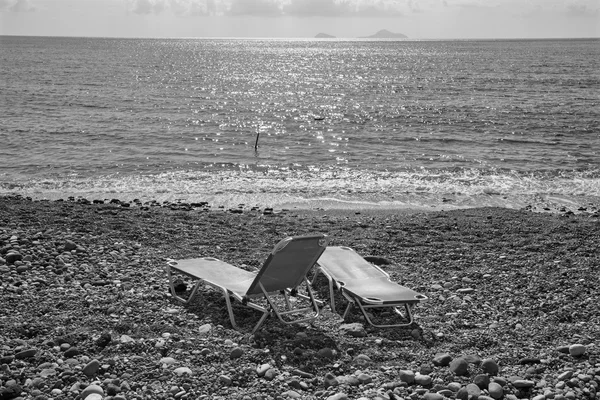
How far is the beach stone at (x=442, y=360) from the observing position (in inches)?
219

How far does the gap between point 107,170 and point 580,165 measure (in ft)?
48.9

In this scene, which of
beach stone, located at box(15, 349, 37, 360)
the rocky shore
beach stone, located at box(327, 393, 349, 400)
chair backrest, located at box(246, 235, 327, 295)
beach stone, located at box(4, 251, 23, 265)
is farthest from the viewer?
beach stone, located at box(4, 251, 23, 265)

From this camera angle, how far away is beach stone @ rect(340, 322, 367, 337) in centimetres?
637

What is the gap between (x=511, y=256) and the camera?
929 centimetres

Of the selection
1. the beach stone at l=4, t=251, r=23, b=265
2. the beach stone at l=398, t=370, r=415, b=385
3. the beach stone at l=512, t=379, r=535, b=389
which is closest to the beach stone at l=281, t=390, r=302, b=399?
the beach stone at l=398, t=370, r=415, b=385

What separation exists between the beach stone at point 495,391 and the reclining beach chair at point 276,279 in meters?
2.05

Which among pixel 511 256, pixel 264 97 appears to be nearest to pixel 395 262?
pixel 511 256

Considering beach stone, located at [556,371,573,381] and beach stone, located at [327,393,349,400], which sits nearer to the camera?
beach stone, located at [327,393,349,400]

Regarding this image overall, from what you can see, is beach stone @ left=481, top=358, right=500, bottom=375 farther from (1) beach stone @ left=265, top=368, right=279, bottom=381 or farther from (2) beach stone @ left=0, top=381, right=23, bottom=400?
(2) beach stone @ left=0, top=381, right=23, bottom=400

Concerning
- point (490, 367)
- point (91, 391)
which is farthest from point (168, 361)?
point (490, 367)

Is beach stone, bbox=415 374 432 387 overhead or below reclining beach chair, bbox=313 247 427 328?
below

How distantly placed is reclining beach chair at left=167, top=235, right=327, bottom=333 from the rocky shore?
19 centimetres

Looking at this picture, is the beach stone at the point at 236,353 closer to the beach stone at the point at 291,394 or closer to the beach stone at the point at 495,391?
the beach stone at the point at 291,394

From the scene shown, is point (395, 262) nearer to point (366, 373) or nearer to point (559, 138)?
point (366, 373)
